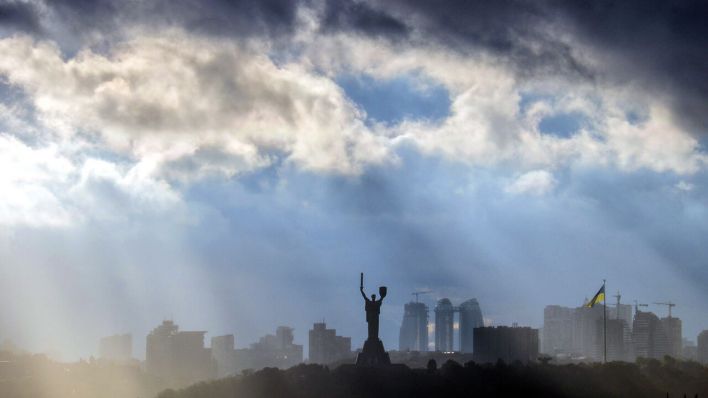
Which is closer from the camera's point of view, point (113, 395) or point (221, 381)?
point (221, 381)

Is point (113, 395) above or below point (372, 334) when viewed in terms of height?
below

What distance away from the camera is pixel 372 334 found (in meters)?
95.3

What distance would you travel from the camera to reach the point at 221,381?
362 feet

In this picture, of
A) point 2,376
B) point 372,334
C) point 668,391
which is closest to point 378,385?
point 372,334

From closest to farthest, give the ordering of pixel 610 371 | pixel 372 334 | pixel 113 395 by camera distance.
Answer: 1. pixel 372 334
2. pixel 610 371
3. pixel 113 395

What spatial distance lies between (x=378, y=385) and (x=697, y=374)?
1196 inches

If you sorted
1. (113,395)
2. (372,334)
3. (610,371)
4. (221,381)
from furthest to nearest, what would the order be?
(113,395)
(221,381)
(610,371)
(372,334)

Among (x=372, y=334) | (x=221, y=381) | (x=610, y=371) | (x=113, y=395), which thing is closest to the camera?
(x=372, y=334)

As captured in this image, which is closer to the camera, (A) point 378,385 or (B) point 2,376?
(A) point 378,385

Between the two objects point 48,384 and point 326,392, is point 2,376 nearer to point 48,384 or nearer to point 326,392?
point 48,384

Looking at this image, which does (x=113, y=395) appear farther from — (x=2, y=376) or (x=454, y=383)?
(x=454, y=383)

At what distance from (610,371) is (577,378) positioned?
322 cm

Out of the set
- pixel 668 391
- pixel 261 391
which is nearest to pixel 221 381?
pixel 261 391

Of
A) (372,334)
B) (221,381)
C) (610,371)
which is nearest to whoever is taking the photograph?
(372,334)
